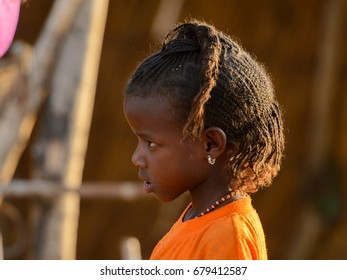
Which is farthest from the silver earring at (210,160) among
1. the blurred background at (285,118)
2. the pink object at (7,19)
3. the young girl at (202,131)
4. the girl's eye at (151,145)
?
the blurred background at (285,118)

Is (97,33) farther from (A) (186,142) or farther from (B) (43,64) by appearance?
(A) (186,142)

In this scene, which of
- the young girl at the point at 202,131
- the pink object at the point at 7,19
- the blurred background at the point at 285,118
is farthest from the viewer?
the blurred background at the point at 285,118

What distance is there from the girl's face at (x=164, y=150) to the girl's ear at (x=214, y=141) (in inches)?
0.6

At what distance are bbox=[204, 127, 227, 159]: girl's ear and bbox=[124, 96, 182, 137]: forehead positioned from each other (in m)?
0.06

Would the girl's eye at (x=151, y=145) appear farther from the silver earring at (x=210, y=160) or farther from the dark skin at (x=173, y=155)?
the silver earring at (x=210, y=160)

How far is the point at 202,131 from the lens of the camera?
205 centimetres

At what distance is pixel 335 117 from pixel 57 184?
9.36 feet

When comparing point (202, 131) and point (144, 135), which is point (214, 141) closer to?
point (202, 131)

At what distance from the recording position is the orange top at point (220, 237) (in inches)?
76.6

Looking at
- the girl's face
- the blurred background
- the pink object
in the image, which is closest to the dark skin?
the girl's face

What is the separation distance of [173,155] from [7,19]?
65 centimetres

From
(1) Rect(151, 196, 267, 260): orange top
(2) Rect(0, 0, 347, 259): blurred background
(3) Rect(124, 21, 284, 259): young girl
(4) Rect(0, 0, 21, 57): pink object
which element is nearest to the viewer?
(1) Rect(151, 196, 267, 260): orange top

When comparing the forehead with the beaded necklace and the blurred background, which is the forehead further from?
the blurred background

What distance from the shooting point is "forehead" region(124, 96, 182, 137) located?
2059 mm
